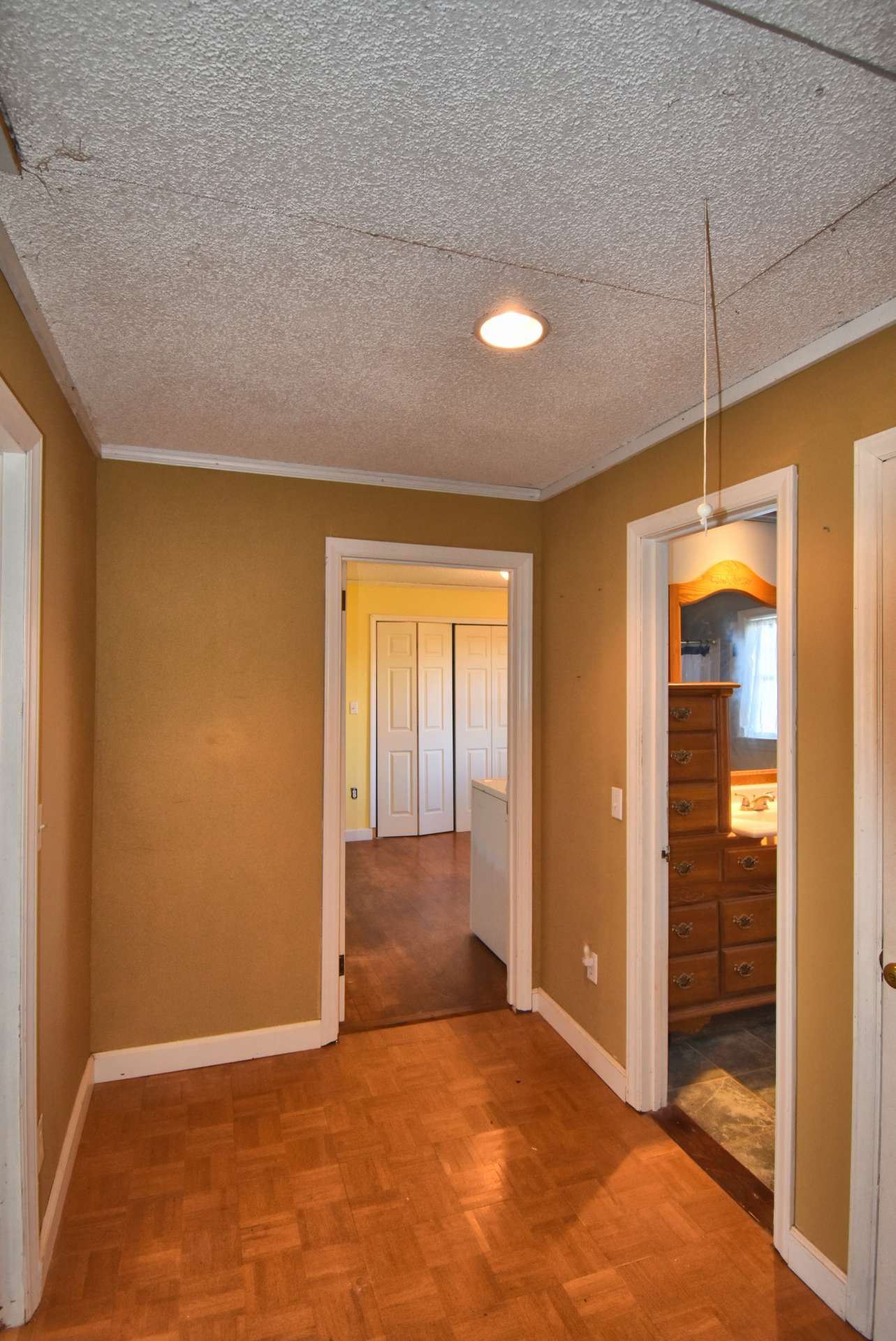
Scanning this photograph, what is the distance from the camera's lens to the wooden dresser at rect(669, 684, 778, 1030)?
118 inches

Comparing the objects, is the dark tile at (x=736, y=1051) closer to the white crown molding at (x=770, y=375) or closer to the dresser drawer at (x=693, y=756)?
the dresser drawer at (x=693, y=756)

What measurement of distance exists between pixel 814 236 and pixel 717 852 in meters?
2.41

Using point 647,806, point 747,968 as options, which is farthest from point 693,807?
point 747,968

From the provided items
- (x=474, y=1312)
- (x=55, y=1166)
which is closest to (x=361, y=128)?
(x=474, y=1312)

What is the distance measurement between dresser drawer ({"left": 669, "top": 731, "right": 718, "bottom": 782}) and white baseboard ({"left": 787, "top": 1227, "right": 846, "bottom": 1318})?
1.57 m

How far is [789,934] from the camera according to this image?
1828 millimetres

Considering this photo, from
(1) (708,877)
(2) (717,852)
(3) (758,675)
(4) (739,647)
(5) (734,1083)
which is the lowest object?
(5) (734,1083)

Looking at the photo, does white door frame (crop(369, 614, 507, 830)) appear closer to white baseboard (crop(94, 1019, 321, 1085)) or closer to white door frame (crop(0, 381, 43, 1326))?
white baseboard (crop(94, 1019, 321, 1085))

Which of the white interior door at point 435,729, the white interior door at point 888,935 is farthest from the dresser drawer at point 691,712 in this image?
the white interior door at point 435,729

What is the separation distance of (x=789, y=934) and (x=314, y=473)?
2.33m

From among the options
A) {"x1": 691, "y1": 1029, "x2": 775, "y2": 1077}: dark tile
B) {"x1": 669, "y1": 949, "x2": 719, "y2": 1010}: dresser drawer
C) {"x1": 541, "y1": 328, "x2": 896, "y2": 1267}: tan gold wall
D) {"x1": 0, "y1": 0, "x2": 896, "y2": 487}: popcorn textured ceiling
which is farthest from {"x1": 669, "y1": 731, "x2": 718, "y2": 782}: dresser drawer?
{"x1": 0, "y1": 0, "x2": 896, "y2": 487}: popcorn textured ceiling

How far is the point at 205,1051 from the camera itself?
9.02ft

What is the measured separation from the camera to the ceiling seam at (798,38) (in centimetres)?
89

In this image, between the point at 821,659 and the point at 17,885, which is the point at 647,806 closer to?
the point at 821,659
